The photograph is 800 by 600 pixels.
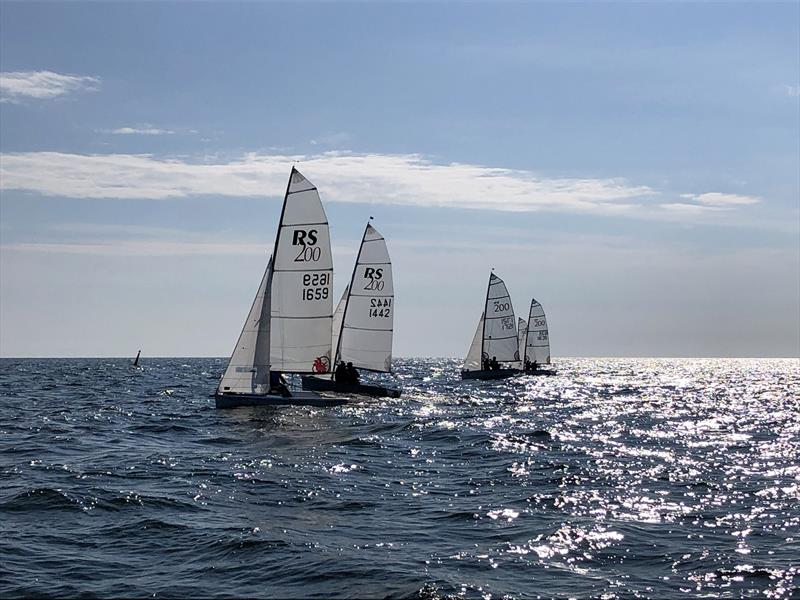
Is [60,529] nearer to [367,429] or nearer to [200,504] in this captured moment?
[200,504]

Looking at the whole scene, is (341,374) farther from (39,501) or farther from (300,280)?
(39,501)

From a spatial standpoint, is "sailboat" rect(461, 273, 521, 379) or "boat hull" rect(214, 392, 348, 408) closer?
"boat hull" rect(214, 392, 348, 408)

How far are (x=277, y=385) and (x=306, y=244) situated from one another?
632 centimetres

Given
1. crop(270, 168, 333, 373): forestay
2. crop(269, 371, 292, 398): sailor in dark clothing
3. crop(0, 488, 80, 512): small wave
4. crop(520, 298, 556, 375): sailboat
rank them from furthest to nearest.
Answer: crop(520, 298, 556, 375): sailboat → crop(270, 168, 333, 373): forestay → crop(269, 371, 292, 398): sailor in dark clothing → crop(0, 488, 80, 512): small wave

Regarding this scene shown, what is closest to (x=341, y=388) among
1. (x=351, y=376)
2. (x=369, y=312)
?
(x=351, y=376)

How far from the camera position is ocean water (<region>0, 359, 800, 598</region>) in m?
11.4

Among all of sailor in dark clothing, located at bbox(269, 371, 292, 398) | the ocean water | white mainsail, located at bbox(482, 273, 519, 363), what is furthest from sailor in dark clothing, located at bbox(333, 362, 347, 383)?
white mainsail, located at bbox(482, 273, 519, 363)

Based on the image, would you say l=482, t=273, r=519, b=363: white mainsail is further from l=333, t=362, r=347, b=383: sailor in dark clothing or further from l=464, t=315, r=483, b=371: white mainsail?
l=333, t=362, r=347, b=383: sailor in dark clothing

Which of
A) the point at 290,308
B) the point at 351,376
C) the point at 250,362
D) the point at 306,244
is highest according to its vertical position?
the point at 306,244

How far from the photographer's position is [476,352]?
7425 cm

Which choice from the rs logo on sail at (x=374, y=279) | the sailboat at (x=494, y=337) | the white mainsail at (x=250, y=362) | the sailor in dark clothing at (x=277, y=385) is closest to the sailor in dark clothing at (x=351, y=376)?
the rs logo on sail at (x=374, y=279)

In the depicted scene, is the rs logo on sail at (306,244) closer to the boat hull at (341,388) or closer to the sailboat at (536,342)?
the boat hull at (341,388)

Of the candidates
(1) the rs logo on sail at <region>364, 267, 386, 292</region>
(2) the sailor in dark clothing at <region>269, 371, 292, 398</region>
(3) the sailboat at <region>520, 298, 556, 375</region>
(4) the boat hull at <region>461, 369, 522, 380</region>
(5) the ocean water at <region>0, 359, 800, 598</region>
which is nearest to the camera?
(5) the ocean water at <region>0, 359, 800, 598</region>

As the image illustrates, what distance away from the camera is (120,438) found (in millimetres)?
26016
